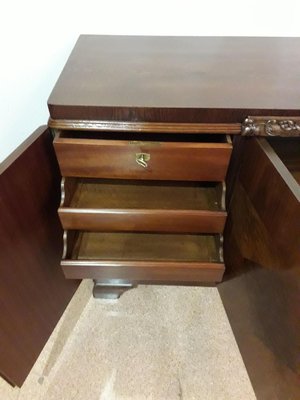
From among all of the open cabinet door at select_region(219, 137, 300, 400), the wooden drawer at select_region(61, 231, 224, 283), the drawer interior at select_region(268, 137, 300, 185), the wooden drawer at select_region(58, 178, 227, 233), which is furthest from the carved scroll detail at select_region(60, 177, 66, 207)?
the drawer interior at select_region(268, 137, 300, 185)

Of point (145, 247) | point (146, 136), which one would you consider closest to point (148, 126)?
point (146, 136)

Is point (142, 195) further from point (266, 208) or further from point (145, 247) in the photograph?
point (266, 208)

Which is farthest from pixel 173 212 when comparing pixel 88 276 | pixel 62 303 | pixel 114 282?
pixel 62 303

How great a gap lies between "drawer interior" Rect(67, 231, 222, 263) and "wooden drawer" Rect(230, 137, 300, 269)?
0.11 meters

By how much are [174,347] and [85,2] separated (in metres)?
0.99

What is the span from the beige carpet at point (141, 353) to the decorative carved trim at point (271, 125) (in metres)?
0.64

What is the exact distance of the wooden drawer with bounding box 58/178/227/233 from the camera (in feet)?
2.08

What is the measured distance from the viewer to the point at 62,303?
0.89m

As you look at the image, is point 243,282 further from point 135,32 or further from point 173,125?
point 135,32

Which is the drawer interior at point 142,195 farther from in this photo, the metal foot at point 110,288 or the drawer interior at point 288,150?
the metal foot at point 110,288

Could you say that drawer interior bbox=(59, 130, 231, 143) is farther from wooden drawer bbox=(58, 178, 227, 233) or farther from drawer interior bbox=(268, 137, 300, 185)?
drawer interior bbox=(268, 137, 300, 185)

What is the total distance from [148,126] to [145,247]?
38 cm

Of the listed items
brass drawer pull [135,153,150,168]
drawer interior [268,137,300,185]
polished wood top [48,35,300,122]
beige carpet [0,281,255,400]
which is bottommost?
beige carpet [0,281,255,400]

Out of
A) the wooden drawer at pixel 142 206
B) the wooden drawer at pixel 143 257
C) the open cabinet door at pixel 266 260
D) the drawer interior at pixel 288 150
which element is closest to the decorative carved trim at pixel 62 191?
the wooden drawer at pixel 142 206
